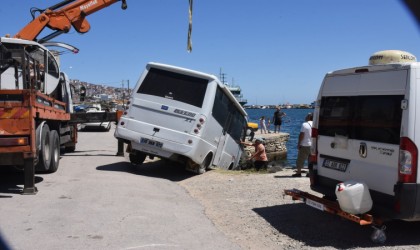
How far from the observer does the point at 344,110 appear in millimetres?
6605

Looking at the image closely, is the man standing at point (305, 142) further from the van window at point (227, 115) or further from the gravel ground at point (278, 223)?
the van window at point (227, 115)

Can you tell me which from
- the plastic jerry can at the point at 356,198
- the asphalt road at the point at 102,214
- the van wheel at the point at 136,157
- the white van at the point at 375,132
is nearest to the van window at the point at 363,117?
the white van at the point at 375,132

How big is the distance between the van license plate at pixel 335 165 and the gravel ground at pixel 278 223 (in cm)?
87

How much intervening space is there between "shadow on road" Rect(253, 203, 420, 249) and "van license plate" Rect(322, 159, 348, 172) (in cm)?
87

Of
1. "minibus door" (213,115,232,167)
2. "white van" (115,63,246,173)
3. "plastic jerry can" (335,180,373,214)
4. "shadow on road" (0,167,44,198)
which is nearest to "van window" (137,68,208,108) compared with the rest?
"white van" (115,63,246,173)

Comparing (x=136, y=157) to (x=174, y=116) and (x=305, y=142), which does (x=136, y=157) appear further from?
(x=305, y=142)

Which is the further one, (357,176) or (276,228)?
(276,228)

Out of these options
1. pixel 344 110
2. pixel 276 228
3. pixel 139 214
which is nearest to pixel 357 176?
pixel 344 110

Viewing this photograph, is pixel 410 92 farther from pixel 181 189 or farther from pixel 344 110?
pixel 181 189

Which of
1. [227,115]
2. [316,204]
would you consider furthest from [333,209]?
[227,115]

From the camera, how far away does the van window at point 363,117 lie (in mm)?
5605

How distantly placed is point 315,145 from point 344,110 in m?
0.90

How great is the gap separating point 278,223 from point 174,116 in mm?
5059

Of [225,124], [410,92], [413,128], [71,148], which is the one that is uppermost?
[410,92]
